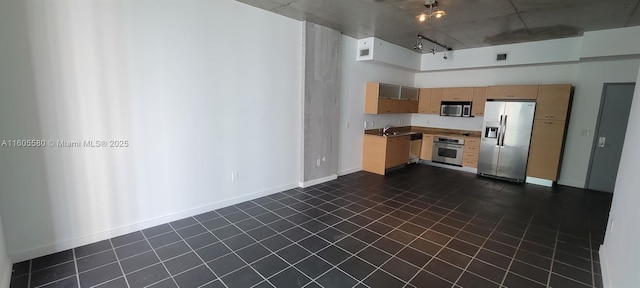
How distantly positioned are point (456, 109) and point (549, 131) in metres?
1.81

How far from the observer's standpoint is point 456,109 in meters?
6.50

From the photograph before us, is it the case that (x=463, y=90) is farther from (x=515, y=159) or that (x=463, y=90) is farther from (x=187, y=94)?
Result: (x=187, y=94)

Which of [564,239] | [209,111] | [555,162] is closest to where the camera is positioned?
[564,239]

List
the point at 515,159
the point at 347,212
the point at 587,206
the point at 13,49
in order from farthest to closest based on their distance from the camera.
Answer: the point at 515,159
the point at 587,206
the point at 347,212
the point at 13,49

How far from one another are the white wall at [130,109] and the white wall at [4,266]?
5.6 inches

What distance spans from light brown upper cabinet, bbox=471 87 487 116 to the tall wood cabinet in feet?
3.39

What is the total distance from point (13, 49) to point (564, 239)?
18.6 ft

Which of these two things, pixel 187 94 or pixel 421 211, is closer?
pixel 187 94

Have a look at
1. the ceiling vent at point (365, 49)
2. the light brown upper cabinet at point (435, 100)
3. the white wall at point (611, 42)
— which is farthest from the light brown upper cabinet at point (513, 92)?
the ceiling vent at point (365, 49)

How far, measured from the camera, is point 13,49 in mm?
2225

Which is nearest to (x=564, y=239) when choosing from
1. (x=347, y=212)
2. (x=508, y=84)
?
(x=347, y=212)

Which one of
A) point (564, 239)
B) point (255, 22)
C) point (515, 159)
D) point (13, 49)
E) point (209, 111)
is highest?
point (255, 22)

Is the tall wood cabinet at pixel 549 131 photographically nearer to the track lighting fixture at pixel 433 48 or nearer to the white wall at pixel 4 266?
the track lighting fixture at pixel 433 48

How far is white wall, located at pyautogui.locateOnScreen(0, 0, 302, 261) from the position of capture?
2344 millimetres
